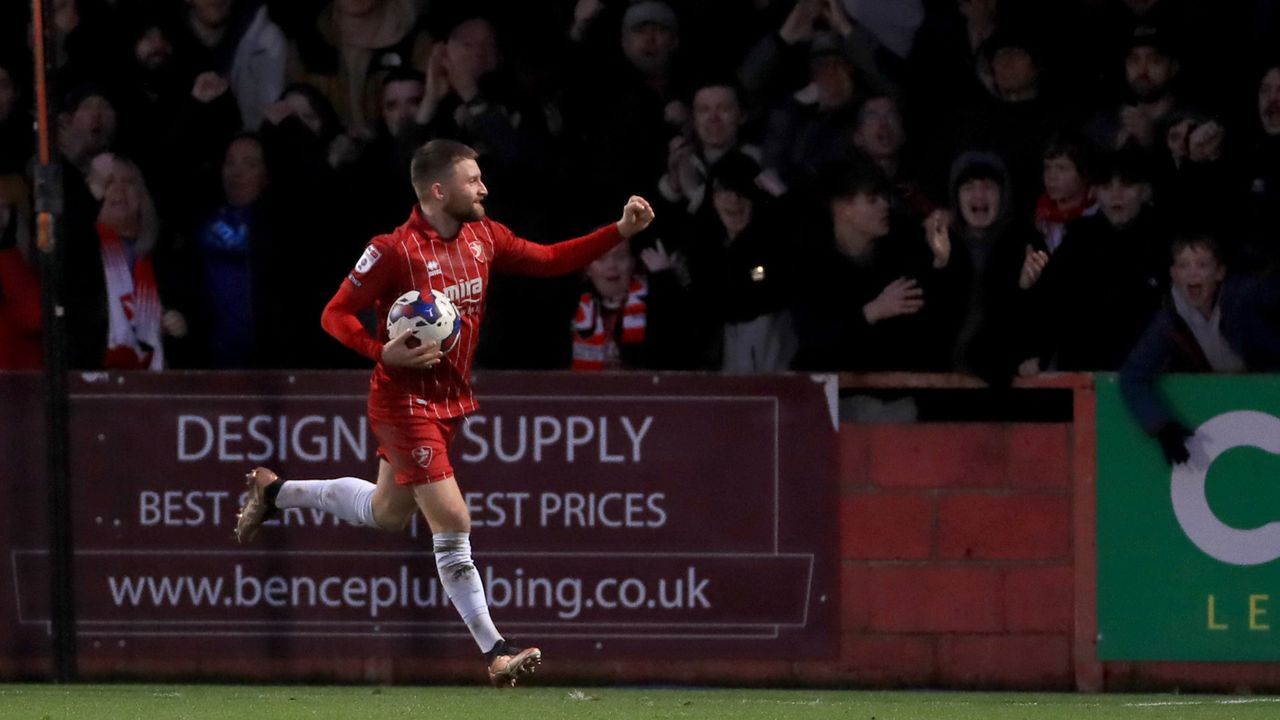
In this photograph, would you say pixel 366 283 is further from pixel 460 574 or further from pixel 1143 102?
pixel 1143 102

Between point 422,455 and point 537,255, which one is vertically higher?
point 537,255

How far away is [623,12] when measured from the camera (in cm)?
897

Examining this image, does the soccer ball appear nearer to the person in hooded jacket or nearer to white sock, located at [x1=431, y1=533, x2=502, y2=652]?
white sock, located at [x1=431, y1=533, x2=502, y2=652]

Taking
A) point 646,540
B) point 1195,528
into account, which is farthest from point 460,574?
point 1195,528

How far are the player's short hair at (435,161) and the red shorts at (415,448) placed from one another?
72 centimetres

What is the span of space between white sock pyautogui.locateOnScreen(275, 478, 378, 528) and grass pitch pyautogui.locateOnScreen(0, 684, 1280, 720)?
0.63m

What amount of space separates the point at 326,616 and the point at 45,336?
147 centimetres

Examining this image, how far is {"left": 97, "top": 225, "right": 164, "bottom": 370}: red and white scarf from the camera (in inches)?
337

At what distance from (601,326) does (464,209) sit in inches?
65.6

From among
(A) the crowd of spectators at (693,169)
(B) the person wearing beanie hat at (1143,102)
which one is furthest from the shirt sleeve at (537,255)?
(B) the person wearing beanie hat at (1143,102)

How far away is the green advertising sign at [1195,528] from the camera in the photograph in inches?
316

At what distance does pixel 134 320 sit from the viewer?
8.59 m

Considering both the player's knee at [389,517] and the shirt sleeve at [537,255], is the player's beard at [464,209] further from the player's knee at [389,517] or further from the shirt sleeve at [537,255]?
the player's knee at [389,517]

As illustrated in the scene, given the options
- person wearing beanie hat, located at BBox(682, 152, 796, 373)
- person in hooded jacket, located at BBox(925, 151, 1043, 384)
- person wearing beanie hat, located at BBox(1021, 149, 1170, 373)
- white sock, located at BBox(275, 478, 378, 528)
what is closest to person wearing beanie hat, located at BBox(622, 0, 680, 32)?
person wearing beanie hat, located at BBox(682, 152, 796, 373)
